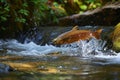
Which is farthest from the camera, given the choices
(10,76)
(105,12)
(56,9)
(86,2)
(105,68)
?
(86,2)

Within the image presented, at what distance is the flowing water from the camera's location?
4531 mm

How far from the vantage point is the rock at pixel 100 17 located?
10297 mm

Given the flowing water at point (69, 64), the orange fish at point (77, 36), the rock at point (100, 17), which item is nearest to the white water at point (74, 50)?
the flowing water at point (69, 64)

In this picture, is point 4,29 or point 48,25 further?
point 48,25

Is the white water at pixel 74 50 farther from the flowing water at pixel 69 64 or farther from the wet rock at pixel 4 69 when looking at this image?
the wet rock at pixel 4 69

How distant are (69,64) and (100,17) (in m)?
5.12

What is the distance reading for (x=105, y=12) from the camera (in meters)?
10.4

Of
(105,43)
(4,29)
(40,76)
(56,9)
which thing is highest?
(56,9)

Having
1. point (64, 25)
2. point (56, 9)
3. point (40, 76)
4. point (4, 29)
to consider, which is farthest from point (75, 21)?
point (40, 76)

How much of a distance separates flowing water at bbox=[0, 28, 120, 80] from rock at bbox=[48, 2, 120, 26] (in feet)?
7.82

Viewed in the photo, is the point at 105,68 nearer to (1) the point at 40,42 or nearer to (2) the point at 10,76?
(2) the point at 10,76

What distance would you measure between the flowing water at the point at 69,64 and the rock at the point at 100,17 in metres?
2.38

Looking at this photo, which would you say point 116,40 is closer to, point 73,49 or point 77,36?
point 73,49

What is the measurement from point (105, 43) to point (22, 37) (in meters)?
2.68
